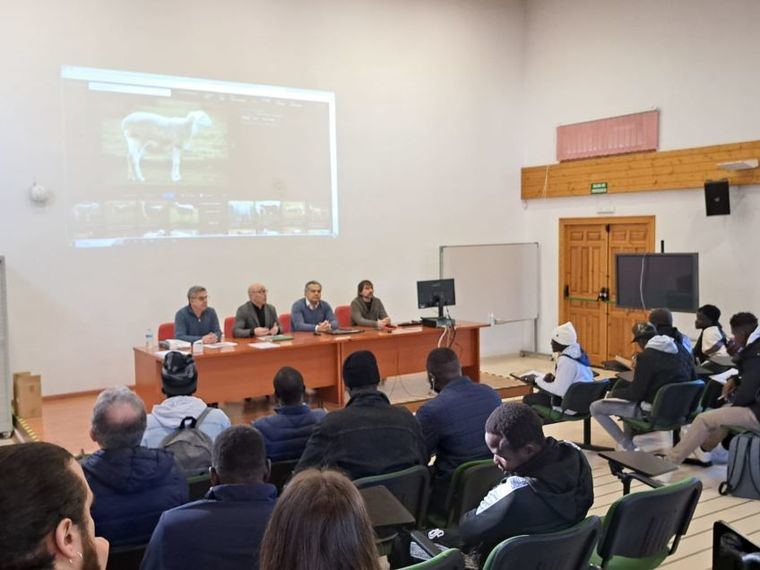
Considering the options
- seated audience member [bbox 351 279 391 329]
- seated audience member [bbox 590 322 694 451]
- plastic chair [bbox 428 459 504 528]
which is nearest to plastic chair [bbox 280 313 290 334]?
seated audience member [bbox 351 279 391 329]

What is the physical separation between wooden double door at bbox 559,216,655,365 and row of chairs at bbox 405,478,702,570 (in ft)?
21.9

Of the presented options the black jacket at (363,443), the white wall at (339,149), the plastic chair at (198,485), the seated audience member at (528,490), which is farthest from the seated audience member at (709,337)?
the plastic chair at (198,485)

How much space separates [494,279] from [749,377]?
18.8 ft

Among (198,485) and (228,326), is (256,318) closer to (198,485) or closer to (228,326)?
(228,326)

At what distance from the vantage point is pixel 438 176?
393 inches

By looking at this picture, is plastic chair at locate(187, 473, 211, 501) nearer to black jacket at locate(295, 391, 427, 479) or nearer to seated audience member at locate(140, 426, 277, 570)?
black jacket at locate(295, 391, 427, 479)

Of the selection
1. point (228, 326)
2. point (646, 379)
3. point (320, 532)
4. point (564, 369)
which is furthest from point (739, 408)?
point (228, 326)

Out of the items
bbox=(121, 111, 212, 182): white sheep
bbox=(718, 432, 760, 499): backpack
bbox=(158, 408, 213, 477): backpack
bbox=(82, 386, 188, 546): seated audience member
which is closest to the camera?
bbox=(82, 386, 188, 546): seated audience member

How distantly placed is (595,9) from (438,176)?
10.2ft

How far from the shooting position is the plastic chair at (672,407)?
491 centimetres

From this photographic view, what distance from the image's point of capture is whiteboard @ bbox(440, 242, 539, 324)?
10.0 metres

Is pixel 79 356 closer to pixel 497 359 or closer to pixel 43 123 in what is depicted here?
pixel 43 123

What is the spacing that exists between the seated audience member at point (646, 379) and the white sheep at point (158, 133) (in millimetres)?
5293

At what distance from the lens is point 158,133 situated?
25.5 feet
